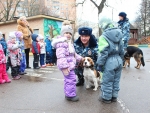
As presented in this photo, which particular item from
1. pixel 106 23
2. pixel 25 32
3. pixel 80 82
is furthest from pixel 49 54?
pixel 106 23

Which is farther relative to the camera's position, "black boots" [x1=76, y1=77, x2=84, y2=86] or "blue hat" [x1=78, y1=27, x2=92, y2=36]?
"black boots" [x1=76, y1=77, x2=84, y2=86]

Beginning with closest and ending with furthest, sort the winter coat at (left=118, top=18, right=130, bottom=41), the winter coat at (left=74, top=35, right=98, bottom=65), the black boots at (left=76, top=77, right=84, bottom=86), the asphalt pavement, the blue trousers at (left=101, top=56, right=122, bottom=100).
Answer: the asphalt pavement
the blue trousers at (left=101, top=56, right=122, bottom=100)
the winter coat at (left=74, top=35, right=98, bottom=65)
the black boots at (left=76, top=77, right=84, bottom=86)
the winter coat at (left=118, top=18, right=130, bottom=41)

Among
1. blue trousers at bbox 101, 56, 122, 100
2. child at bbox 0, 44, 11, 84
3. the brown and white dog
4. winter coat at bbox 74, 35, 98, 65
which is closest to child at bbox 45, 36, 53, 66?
child at bbox 0, 44, 11, 84

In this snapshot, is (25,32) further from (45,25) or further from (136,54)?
(45,25)

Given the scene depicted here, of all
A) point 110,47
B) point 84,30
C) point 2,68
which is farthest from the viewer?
point 2,68

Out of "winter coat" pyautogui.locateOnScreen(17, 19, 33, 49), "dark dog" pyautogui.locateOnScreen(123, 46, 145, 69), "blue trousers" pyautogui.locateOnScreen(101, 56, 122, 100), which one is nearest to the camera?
"blue trousers" pyautogui.locateOnScreen(101, 56, 122, 100)

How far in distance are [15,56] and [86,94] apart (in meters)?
2.97

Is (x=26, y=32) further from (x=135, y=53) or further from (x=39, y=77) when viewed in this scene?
(x=135, y=53)

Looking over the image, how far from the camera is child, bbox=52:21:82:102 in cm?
433

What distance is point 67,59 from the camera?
449 cm

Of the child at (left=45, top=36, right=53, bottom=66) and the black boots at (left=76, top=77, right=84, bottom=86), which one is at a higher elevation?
the child at (left=45, top=36, right=53, bottom=66)

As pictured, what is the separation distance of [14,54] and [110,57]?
3.68 meters

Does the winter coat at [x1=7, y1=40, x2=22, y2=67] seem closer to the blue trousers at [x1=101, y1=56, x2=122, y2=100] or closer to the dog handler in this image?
the dog handler

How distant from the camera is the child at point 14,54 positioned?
6.60 metres
